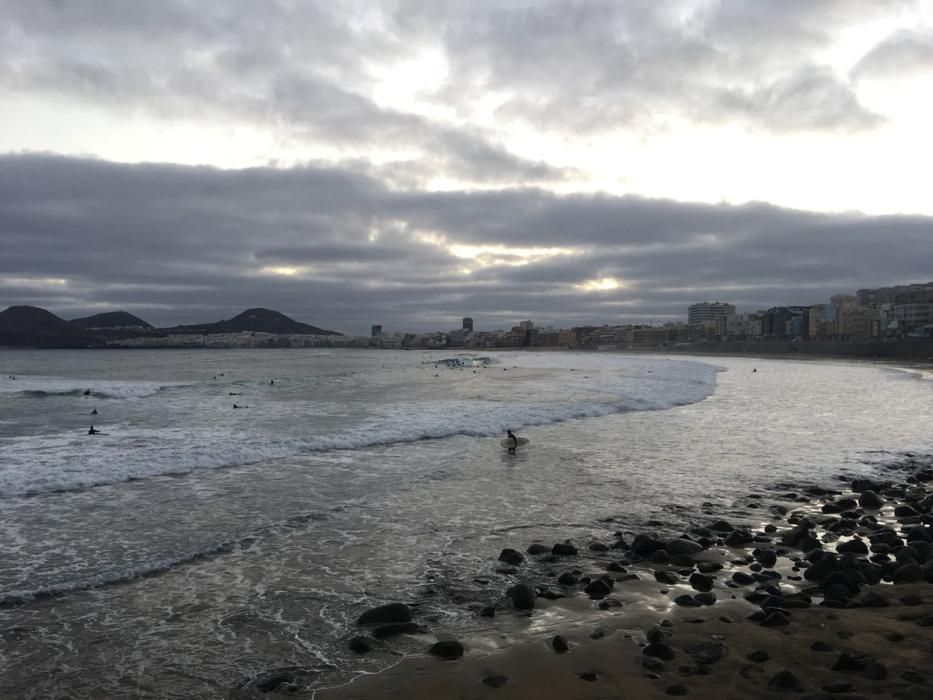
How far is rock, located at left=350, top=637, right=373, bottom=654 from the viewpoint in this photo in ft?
17.8

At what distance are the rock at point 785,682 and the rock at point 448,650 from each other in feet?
8.15

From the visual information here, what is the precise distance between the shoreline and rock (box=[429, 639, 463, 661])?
0.01 metres

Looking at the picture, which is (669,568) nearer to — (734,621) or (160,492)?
(734,621)

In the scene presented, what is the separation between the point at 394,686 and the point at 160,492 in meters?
8.58

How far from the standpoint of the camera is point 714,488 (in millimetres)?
11703

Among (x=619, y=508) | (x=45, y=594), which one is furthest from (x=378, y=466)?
(x=45, y=594)

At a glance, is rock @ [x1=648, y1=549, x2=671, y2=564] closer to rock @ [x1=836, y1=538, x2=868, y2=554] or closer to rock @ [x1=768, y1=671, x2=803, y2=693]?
rock @ [x1=836, y1=538, x2=868, y2=554]

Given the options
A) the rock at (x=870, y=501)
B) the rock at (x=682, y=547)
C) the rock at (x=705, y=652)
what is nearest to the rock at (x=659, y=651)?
the rock at (x=705, y=652)

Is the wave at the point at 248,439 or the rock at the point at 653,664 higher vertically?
the rock at the point at 653,664

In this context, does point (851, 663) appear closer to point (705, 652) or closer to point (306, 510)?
point (705, 652)

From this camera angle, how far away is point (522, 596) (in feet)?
20.9

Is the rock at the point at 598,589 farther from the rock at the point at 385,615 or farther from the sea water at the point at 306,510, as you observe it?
the rock at the point at 385,615

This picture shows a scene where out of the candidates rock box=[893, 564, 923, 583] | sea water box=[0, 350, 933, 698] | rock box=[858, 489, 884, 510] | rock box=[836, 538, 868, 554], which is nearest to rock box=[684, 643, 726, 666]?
sea water box=[0, 350, 933, 698]

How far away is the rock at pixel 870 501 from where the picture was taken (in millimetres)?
10211
